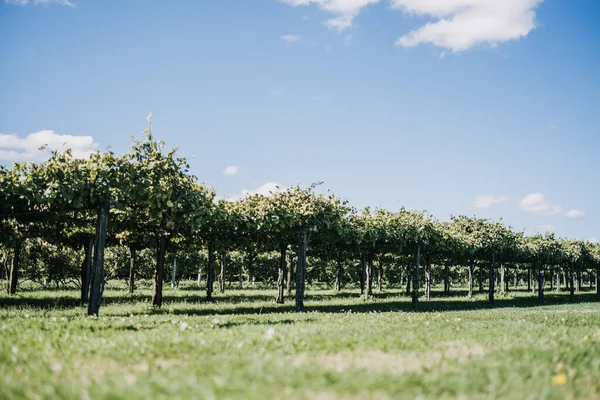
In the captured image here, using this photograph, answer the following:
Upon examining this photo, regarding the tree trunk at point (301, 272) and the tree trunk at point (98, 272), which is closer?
the tree trunk at point (98, 272)

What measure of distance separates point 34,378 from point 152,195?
8778 mm

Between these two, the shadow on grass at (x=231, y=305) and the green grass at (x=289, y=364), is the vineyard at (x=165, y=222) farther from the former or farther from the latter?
the green grass at (x=289, y=364)

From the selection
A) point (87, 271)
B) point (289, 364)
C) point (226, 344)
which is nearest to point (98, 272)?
point (226, 344)

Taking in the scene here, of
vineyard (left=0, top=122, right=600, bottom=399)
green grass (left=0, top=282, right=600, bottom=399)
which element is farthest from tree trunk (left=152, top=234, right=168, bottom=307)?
green grass (left=0, top=282, right=600, bottom=399)

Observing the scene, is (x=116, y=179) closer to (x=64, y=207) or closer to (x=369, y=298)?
(x=64, y=207)

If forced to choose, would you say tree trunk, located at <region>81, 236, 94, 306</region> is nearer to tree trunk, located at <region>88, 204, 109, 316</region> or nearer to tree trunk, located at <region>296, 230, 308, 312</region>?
tree trunk, located at <region>88, 204, 109, 316</region>

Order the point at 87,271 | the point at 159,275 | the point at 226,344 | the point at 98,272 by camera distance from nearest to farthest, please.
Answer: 1. the point at 226,344
2. the point at 98,272
3. the point at 159,275
4. the point at 87,271

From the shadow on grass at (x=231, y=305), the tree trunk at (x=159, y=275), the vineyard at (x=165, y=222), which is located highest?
the vineyard at (x=165, y=222)

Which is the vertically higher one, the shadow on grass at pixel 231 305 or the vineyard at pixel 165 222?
the vineyard at pixel 165 222

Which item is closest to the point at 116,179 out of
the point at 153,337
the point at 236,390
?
the point at 153,337

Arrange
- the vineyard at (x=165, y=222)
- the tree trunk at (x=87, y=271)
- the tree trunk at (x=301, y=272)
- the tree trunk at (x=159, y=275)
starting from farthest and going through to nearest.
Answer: the tree trunk at (x=87, y=271) → the tree trunk at (x=159, y=275) → the tree trunk at (x=301, y=272) → the vineyard at (x=165, y=222)

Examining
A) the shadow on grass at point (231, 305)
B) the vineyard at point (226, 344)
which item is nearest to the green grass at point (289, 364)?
the vineyard at point (226, 344)

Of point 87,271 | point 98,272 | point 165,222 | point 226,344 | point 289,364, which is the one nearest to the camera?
point 289,364

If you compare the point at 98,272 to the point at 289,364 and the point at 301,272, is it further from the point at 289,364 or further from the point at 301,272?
the point at 289,364
